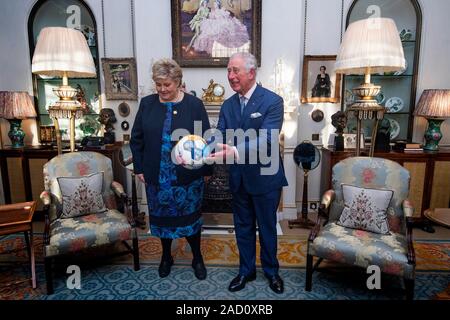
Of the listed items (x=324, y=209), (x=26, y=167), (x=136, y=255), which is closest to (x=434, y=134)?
(x=324, y=209)

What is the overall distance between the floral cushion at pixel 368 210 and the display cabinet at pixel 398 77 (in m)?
1.77

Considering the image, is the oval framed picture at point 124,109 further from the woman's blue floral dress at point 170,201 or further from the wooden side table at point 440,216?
the wooden side table at point 440,216

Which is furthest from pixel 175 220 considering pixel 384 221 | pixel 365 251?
pixel 384 221

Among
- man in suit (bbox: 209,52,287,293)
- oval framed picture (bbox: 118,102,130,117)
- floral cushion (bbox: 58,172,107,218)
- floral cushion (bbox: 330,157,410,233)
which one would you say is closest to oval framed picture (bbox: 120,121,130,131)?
oval framed picture (bbox: 118,102,130,117)

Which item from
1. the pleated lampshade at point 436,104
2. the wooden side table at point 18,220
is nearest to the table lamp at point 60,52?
the wooden side table at point 18,220

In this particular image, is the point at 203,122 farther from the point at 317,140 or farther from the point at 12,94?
the point at 12,94

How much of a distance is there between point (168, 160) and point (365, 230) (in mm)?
1534

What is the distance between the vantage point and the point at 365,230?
89.8 inches

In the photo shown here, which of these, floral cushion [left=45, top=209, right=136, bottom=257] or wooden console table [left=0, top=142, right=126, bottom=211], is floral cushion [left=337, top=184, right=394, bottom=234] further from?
wooden console table [left=0, top=142, right=126, bottom=211]

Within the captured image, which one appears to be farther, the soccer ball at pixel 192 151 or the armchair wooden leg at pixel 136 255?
the armchair wooden leg at pixel 136 255

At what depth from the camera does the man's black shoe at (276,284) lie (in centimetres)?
222

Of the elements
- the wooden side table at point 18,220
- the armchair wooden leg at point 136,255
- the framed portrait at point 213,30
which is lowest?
the armchair wooden leg at point 136,255

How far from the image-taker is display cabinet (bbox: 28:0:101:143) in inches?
151

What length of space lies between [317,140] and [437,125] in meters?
1.30
